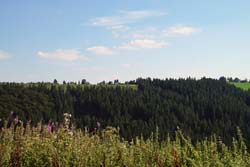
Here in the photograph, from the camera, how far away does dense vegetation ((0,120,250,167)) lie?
25.2 ft

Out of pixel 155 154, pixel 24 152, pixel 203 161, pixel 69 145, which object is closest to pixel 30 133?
pixel 24 152

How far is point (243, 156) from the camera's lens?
8.12m

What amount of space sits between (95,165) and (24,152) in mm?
1539

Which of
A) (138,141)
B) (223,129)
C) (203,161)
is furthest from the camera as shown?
(223,129)

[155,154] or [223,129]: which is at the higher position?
[155,154]

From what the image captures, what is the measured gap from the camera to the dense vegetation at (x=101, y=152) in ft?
25.2

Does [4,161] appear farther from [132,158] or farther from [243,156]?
[243,156]

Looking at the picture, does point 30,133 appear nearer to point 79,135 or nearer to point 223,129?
point 79,135

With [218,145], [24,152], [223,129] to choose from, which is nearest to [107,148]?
[24,152]

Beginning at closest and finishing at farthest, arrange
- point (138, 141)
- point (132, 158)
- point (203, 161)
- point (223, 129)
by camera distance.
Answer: point (203, 161)
point (132, 158)
point (138, 141)
point (223, 129)

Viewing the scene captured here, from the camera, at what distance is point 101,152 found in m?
8.07

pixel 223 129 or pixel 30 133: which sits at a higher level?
pixel 30 133

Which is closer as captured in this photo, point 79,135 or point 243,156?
point 243,156

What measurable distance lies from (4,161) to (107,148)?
1914 millimetres
